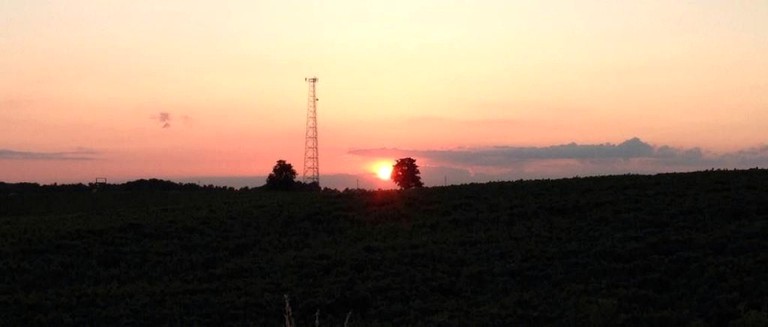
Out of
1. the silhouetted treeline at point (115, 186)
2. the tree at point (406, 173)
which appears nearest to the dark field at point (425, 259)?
the silhouetted treeline at point (115, 186)

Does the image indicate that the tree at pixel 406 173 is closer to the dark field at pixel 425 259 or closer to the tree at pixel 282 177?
the tree at pixel 282 177

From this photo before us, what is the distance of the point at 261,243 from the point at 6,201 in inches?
1105

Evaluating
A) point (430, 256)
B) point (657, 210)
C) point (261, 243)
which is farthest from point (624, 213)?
point (261, 243)

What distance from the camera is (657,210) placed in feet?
96.4

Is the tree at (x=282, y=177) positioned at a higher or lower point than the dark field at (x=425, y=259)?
higher

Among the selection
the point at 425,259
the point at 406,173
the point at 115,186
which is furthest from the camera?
the point at 406,173

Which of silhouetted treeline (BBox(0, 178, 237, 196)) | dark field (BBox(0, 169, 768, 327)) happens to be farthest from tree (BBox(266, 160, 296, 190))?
dark field (BBox(0, 169, 768, 327))

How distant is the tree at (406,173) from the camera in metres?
83.1

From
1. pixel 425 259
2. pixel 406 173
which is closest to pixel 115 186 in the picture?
pixel 406 173

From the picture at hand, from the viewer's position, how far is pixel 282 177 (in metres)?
73.4

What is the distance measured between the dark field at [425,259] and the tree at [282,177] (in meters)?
33.4

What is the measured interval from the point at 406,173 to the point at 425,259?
5942 cm

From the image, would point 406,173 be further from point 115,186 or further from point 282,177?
point 115,186

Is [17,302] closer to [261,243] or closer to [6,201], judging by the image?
[261,243]
